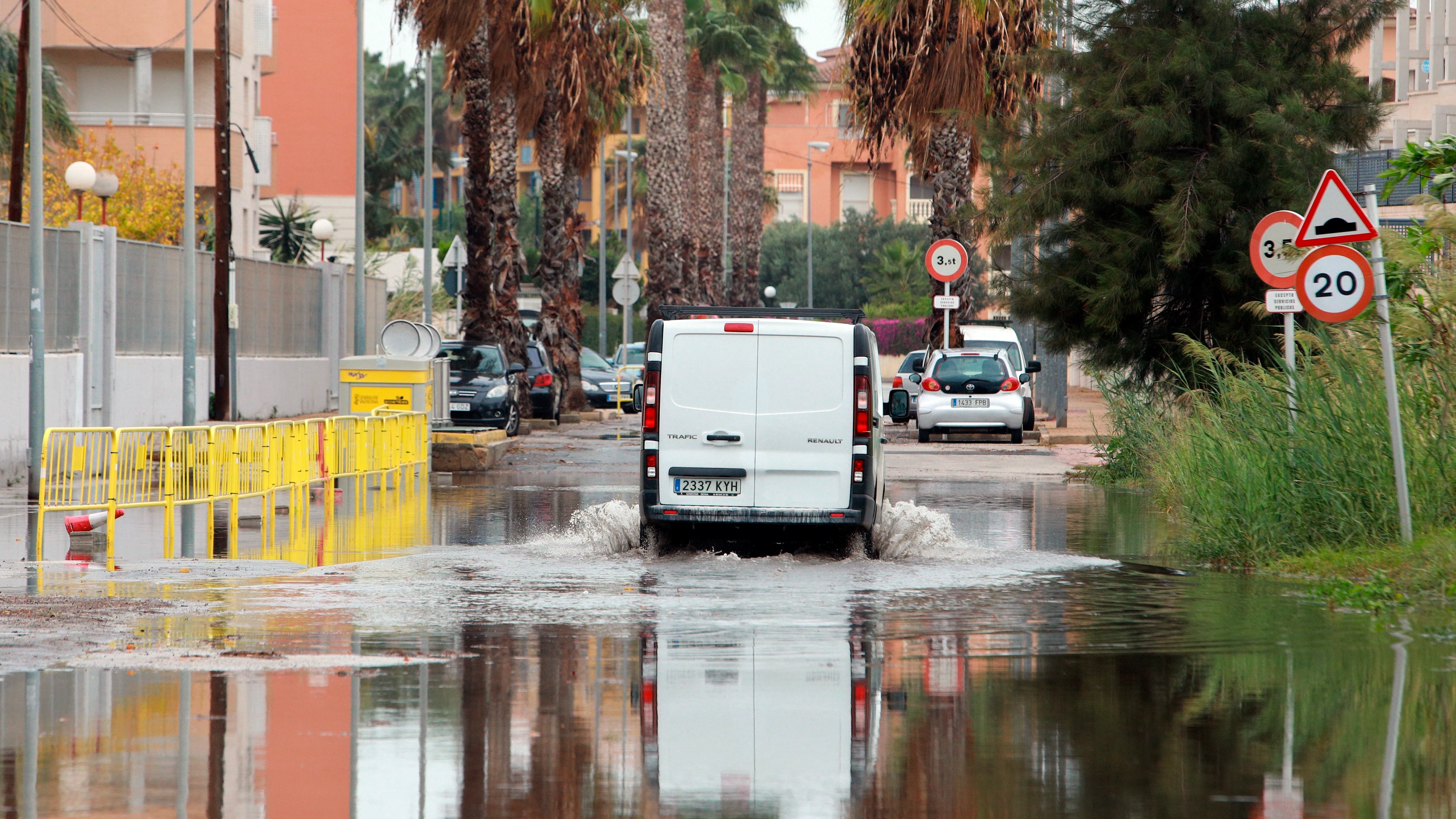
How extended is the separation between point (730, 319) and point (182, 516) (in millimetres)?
5841

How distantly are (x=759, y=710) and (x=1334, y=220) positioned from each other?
665cm

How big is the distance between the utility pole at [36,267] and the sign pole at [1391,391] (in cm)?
1439

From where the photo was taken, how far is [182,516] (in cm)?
1628

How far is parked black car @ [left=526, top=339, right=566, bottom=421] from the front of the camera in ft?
119

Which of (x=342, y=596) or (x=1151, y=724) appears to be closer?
(x=1151, y=724)

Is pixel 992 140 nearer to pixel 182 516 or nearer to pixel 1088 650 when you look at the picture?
pixel 182 516

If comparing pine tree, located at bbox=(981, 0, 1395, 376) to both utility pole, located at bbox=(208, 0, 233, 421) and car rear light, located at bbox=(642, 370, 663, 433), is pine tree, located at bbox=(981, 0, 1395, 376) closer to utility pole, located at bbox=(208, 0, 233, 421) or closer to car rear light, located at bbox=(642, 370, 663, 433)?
car rear light, located at bbox=(642, 370, 663, 433)

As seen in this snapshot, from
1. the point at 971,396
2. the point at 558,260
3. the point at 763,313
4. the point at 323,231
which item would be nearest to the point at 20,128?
the point at 323,231

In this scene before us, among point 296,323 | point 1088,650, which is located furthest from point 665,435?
point 296,323

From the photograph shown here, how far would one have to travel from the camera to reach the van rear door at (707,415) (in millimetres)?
13391

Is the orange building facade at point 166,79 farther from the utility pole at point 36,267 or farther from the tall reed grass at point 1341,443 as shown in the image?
the tall reed grass at point 1341,443

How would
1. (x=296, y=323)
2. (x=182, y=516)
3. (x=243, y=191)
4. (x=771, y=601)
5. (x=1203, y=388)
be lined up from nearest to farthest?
(x=771, y=601) → (x=182, y=516) → (x=1203, y=388) → (x=296, y=323) → (x=243, y=191)

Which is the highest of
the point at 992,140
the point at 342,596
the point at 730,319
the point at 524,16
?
the point at 524,16

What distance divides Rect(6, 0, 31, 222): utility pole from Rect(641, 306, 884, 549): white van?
888 inches
